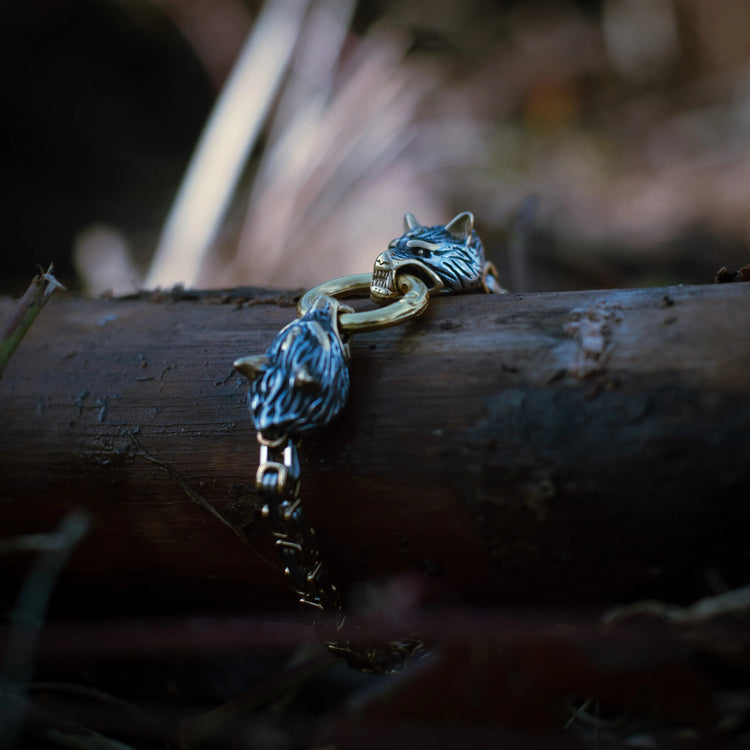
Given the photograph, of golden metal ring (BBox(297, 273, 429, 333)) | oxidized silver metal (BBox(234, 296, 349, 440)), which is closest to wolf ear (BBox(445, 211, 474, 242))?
golden metal ring (BBox(297, 273, 429, 333))

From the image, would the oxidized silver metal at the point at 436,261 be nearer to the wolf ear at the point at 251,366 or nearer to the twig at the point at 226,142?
the wolf ear at the point at 251,366

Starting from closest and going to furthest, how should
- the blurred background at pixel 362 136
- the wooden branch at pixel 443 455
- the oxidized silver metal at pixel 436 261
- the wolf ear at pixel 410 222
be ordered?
the wooden branch at pixel 443 455, the oxidized silver metal at pixel 436 261, the wolf ear at pixel 410 222, the blurred background at pixel 362 136

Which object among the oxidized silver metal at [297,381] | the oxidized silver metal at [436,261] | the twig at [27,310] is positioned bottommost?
the oxidized silver metal at [297,381]

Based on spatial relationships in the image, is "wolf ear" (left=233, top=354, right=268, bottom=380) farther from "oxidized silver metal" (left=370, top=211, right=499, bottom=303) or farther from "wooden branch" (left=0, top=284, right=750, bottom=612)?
"oxidized silver metal" (left=370, top=211, right=499, bottom=303)

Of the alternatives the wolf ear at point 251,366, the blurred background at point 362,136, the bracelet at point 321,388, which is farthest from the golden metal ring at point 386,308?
the blurred background at point 362,136

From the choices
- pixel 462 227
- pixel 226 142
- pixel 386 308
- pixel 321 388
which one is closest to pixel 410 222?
pixel 462 227

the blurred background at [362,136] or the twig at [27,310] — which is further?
the blurred background at [362,136]
